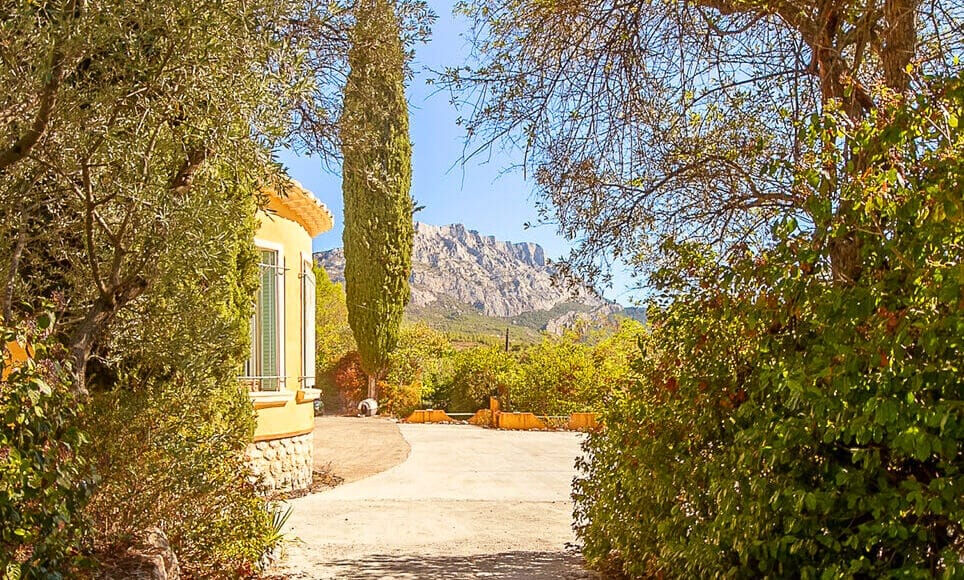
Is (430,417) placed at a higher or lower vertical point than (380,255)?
lower

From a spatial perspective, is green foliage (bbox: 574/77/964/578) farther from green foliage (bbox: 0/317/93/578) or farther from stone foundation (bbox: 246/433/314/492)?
stone foundation (bbox: 246/433/314/492)

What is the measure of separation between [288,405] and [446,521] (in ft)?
9.34

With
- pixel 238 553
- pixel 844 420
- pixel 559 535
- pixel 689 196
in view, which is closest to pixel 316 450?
pixel 559 535

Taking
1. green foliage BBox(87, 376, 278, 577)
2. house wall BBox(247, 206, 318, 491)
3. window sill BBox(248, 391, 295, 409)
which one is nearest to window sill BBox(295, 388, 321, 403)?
house wall BBox(247, 206, 318, 491)

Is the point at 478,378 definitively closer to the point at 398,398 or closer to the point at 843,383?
the point at 398,398

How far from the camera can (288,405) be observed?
418 inches

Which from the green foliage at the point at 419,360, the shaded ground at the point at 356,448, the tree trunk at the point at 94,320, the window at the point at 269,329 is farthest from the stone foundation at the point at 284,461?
the green foliage at the point at 419,360

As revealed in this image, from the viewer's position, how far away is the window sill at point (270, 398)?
31.8 feet

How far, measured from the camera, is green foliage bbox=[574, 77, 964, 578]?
2.58 m

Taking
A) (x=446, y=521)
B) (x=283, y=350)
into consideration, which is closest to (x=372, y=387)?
(x=283, y=350)

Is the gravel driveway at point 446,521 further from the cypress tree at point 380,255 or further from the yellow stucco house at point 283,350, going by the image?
the cypress tree at point 380,255

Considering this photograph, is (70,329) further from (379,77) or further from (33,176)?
(379,77)

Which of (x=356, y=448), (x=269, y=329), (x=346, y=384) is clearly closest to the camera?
(x=269, y=329)

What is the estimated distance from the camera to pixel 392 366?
25.2m
